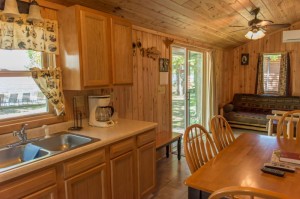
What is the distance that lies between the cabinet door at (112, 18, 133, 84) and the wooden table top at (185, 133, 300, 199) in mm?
1310

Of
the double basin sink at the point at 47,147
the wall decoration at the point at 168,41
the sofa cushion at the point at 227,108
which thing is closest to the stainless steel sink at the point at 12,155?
the double basin sink at the point at 47,147

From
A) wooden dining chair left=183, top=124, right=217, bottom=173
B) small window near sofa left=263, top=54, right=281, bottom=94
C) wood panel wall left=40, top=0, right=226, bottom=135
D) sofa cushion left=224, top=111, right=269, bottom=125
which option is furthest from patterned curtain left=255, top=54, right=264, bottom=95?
wooden dining chair left=183, top=124, right=217, bottom=173

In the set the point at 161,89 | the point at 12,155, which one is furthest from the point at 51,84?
the point at 161,89

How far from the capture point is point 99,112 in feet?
7.70

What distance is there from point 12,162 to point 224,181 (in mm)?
1558

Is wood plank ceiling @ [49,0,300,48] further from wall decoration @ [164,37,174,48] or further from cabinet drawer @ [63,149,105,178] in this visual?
cabinet drawer @ [63,149,105,178]

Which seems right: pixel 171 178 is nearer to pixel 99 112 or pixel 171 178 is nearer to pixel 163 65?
pixel 99 112

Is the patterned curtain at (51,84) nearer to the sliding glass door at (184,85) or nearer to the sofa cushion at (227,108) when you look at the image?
the sliding glass door at (184,85)

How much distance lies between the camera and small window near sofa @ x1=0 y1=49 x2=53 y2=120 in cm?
185

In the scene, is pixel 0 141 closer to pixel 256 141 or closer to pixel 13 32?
pixel 13 32

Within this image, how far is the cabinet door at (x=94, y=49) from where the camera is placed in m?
2.03

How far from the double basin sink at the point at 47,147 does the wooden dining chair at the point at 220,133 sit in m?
1.07

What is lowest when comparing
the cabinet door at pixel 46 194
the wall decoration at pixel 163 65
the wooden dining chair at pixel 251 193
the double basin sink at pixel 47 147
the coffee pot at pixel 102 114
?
the cabinet door at pixel 46 194

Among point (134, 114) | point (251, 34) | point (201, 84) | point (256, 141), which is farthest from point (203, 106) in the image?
point (256, 141)
